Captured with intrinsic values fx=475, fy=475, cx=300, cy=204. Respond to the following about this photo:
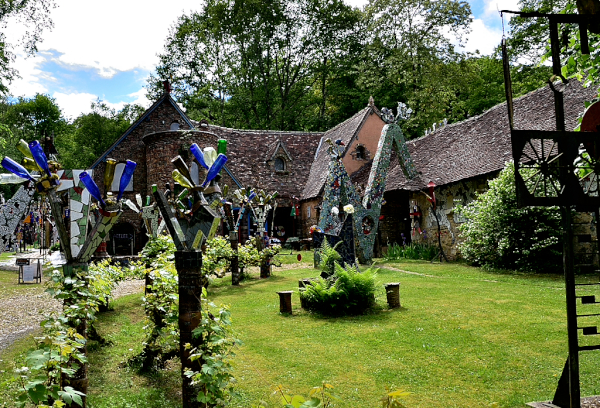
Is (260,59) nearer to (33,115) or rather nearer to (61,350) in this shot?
(33,115)

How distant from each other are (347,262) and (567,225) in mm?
7474

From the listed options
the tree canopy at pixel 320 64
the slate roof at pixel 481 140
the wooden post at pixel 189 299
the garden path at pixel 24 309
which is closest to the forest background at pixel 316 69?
the tree canopy at pixel 320 64

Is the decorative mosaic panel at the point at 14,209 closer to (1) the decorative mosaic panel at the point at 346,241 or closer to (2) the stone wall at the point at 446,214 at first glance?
(1) the decorative mosaic panel at the point at 346,241

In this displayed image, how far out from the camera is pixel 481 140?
19.3m

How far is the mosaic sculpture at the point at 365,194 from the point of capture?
1645cm

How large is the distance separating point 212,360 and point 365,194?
580 inches

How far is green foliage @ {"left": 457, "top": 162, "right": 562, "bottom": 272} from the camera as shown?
542 inches

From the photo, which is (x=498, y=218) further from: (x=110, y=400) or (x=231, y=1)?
(x=231, y=1)

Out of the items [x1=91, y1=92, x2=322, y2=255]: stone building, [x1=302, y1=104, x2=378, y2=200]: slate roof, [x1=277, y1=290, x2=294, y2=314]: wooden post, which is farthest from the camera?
[x1=302, y1=104, x2=378, y2=200]: slate roof

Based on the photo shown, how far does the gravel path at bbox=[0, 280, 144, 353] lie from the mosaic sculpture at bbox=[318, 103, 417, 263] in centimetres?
672

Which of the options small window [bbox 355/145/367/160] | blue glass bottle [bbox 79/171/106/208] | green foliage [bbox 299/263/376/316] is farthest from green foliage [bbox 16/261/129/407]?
small window [bbox 355/145/367/160]

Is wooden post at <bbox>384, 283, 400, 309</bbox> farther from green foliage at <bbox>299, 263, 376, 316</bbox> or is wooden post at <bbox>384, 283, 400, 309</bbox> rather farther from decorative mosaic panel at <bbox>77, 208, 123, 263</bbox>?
decorative mosaic panel at <bbox>77, 208, 123, 263</bbox>

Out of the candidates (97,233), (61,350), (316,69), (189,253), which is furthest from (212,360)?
(316,69)

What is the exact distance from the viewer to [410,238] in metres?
23.0
